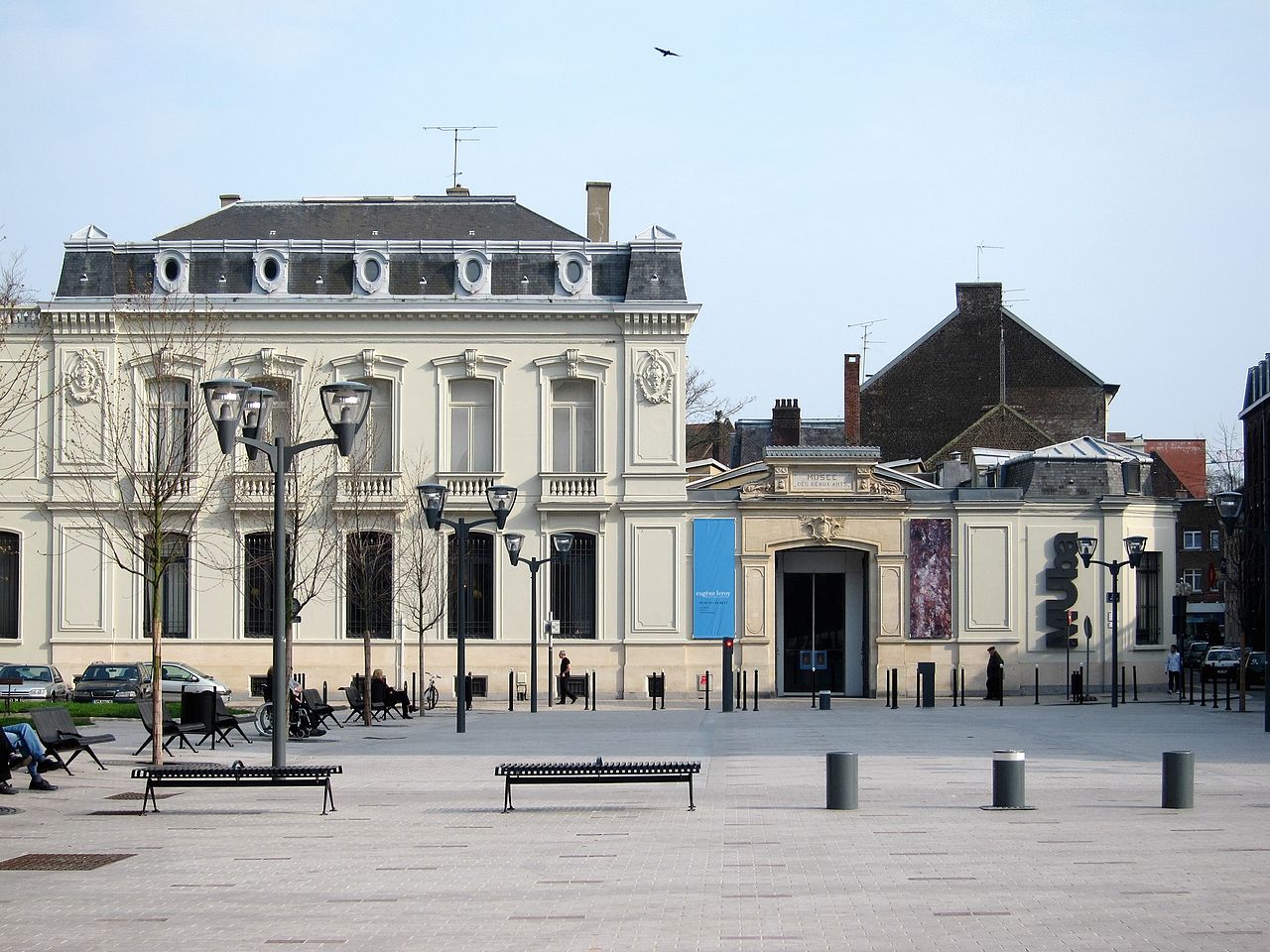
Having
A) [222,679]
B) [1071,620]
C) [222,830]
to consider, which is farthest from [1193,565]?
[222,830]

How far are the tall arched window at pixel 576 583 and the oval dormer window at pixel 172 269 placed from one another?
40.4 feet

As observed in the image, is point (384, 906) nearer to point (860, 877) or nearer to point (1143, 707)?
point (860, 877)

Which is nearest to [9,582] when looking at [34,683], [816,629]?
[34,683]

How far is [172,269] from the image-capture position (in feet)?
142

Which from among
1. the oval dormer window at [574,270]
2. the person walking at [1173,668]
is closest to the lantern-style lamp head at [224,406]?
the oval dormer window at [574,270]

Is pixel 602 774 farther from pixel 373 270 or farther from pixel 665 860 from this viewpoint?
pixel 373 270

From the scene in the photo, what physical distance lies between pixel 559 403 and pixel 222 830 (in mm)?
28323

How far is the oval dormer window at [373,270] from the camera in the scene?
43094mm

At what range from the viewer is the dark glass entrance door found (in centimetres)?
4453

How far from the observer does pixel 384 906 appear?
38.7 ft

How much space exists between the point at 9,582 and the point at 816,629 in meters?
21.4

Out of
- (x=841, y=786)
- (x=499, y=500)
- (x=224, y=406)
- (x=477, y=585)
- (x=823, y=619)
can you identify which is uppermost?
(x=224, y=406)

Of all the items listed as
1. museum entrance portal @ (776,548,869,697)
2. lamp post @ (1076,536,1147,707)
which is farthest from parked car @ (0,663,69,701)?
lamp post @ (1076,536,1147,707)

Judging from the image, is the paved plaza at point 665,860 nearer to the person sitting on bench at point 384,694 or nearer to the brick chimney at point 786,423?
the person sitting on bench at point 384,694
